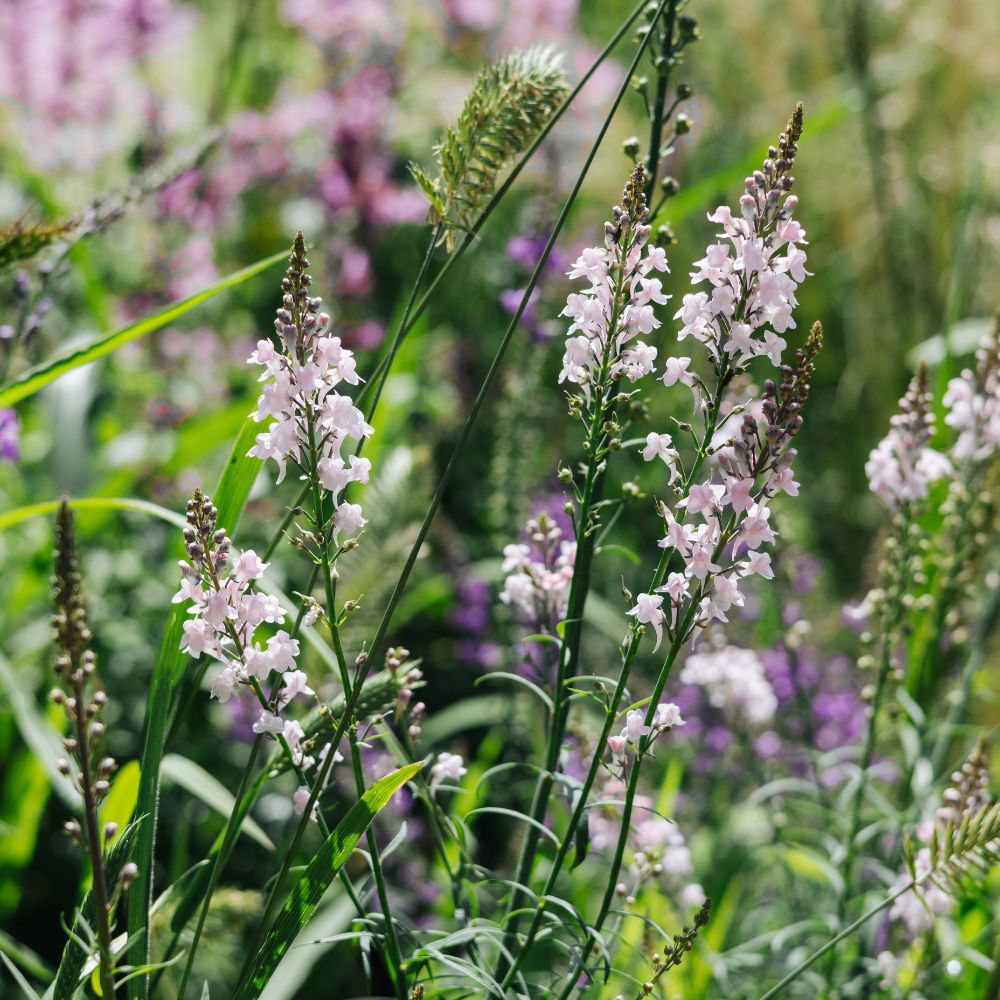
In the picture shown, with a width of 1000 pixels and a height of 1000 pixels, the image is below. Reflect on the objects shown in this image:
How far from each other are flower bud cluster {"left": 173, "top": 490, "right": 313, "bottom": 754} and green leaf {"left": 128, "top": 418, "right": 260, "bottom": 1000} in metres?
0.26

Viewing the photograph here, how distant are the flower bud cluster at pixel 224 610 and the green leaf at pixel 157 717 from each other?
10.1 inches

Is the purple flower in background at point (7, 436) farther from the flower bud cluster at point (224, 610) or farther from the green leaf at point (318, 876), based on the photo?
the green leaf at point (318, 876)

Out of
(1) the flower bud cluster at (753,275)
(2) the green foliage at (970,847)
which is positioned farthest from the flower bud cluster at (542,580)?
(2) the green foliage at (970,847)

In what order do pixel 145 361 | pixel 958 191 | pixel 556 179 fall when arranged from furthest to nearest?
pixel 958 191
pixel 145 361
pixel 556 179

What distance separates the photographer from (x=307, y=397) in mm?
1153

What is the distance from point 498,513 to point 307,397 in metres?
1.52

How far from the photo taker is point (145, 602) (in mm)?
3297

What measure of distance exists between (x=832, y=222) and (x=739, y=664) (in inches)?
147

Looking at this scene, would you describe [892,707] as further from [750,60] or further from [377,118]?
[750,60]

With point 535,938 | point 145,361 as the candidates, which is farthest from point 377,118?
point 535,938

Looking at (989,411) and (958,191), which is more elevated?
(958,191)

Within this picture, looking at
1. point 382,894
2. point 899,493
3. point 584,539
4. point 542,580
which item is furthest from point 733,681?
point 382,894

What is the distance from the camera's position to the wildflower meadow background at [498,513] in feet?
3.93

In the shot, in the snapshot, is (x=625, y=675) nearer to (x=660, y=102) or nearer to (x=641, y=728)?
A: (x=641, y=728)
